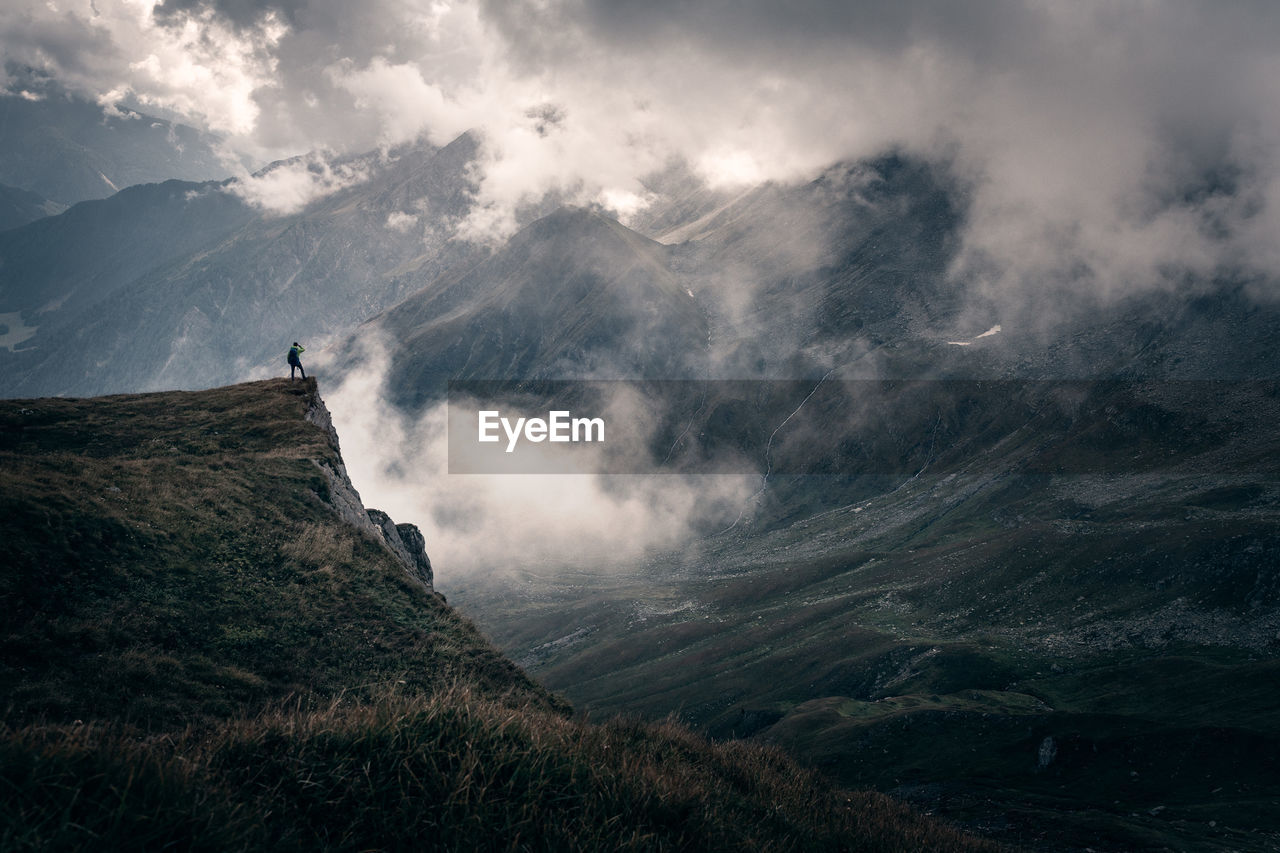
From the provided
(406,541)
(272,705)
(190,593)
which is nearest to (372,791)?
Result: (272,705)

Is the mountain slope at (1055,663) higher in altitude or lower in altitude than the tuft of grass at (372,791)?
lower

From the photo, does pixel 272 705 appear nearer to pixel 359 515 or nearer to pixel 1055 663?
pixel 359 515

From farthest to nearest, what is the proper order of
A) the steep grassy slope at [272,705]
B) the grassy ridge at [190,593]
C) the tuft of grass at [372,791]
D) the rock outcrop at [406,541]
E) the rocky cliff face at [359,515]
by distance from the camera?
the rock outcrop at [406,541]
the rocky cliff face at [359,515]
the grassy ridge at [190,593]
the steep grassy slope at [272,705]
the tuft of grass at [372,791]

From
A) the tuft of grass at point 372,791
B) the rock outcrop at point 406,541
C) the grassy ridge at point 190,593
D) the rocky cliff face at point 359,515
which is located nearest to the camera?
the tuft of grass at point 372,791

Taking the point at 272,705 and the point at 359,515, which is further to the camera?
the point at 359,515

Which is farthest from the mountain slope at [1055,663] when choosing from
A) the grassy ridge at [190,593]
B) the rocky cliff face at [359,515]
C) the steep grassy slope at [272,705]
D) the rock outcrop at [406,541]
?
the rock outcrop at [406,541]

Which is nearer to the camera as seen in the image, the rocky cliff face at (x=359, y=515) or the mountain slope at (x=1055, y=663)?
the rocky cliff face at (x=359, y=515)

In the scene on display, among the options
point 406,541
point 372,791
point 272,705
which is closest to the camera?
point 372,791

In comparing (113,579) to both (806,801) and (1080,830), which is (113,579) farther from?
(1080,830)

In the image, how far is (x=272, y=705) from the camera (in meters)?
19.1

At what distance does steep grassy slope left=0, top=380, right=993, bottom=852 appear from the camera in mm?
8117

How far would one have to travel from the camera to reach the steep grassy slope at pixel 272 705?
8117 mm

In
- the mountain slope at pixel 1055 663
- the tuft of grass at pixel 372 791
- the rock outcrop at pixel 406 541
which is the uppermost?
the rock outcrop at pixel 406 541

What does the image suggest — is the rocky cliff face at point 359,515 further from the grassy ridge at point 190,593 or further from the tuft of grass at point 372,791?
the tuft of grass at point 372,791
